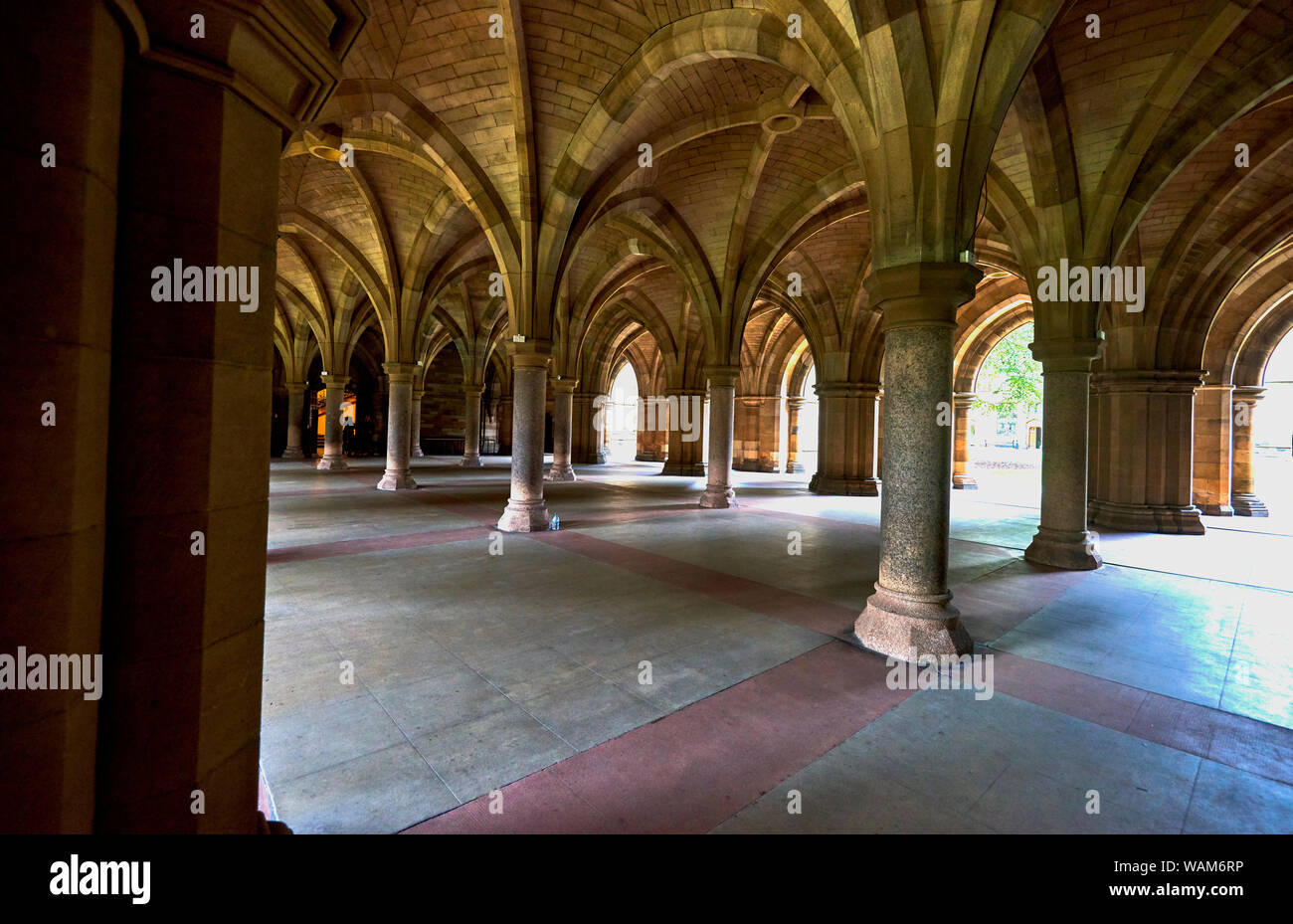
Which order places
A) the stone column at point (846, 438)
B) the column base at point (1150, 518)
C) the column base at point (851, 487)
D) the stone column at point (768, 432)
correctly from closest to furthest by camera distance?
the column base at point (1150, 518), the column base at point (851, 487), the stone column at point (846, 438), the stone column at point (768, 432)

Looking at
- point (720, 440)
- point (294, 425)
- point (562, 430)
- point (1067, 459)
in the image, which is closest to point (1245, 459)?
point (1067, 459)

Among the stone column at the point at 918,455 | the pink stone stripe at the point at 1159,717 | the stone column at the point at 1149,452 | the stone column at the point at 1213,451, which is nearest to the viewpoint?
the pink stone stripe at the point at 1159,717

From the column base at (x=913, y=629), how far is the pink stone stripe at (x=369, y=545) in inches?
227

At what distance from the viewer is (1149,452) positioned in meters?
11.0

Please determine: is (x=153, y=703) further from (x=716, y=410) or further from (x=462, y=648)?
(x=716, y=410)

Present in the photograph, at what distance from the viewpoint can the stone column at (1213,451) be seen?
1350cm

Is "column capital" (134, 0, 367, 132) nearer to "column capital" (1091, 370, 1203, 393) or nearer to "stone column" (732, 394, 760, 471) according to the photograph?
"column capital" (1091, 370, 1203, 393)

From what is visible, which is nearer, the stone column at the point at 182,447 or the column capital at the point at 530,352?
the stone column at the point at 182,447

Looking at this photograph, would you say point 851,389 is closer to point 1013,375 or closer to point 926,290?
point 926,290

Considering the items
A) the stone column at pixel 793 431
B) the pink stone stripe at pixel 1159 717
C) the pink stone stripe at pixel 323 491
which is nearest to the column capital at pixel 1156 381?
the pink stone stripe at pixel 1159 717

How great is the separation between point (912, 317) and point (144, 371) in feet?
15.5

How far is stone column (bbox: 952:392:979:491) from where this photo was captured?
1905cm

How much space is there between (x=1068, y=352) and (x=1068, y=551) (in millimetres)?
2600

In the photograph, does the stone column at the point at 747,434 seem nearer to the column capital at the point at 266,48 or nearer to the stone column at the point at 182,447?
the column capital at the point at 266,48
